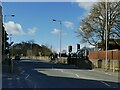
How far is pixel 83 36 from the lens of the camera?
241 ft

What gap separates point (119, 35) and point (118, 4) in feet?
18.1

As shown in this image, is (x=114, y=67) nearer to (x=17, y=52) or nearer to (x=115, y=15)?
(x=115, y=15)

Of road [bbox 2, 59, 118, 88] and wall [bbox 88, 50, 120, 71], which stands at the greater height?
wall [bbox 88, 50, 120, 71]

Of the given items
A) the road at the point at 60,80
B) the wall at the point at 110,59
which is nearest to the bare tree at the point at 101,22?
the wall at the point at 110,59

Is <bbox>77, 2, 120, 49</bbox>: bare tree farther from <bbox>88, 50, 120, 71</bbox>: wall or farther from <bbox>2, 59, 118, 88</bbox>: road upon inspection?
<bbox>2, 59, 118, 88</bbox>: road

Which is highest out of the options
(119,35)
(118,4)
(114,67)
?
(118,4)

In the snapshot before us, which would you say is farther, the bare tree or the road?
the bare tree

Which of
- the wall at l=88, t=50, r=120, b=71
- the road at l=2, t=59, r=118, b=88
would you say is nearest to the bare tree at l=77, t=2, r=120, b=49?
the wall at l=88, t=50, r=120, b=71

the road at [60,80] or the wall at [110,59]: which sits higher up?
the wall at [110,59]

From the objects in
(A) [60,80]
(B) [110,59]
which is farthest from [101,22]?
(A) [60,80]

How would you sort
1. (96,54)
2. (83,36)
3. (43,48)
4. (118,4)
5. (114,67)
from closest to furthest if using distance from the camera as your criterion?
(114,67)
(96,54)
(118,4)
(83,36)
(43,48)

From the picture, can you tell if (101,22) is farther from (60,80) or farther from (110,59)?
(60,80)

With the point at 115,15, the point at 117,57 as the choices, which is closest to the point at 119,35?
the point at 115,15

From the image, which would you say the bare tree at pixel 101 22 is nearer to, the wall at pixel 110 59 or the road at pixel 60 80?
the wall at pixel 110 59
